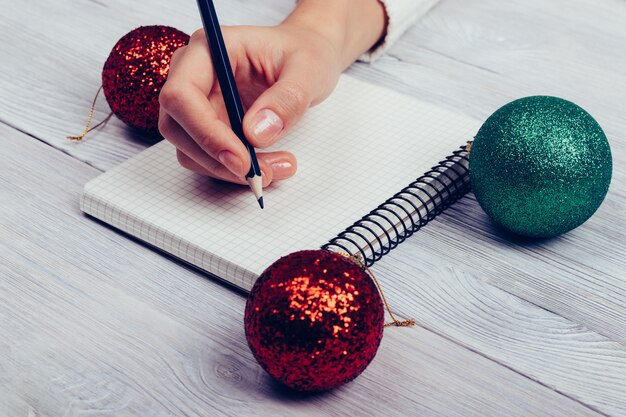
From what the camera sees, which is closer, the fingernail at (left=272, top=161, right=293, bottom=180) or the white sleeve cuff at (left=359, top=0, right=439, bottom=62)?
the fingernail at (left=272, top=161, right=293, bottom=180)

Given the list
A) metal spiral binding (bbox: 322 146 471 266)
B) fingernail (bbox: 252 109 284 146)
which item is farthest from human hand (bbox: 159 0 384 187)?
metal spiral binding (bbox: 322 146 471 266)

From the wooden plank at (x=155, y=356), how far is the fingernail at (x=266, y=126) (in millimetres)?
146

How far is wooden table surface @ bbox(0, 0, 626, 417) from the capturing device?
0.65 metres

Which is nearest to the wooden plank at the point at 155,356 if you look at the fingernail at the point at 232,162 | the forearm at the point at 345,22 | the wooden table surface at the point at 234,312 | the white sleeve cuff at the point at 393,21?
the wooden table surface at the point at 234,312

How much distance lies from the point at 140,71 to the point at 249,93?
13 centimetres

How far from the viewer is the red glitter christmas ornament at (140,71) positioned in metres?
0.90

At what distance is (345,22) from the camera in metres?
1.04

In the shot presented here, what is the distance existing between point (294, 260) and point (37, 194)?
14.5 inches

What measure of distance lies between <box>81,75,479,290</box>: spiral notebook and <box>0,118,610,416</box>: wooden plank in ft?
0.11

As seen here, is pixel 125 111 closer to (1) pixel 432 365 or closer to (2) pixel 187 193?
(2) pixel 187 193

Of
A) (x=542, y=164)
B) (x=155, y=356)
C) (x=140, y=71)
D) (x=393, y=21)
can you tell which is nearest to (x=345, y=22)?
(x=393, y=21)

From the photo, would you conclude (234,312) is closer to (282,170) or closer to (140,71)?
(282,170)

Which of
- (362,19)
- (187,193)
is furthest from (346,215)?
(362,19)

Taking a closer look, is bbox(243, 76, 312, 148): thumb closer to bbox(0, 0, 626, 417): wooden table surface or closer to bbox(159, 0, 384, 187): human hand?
bbox(159, 0, 384, 187): human hand
